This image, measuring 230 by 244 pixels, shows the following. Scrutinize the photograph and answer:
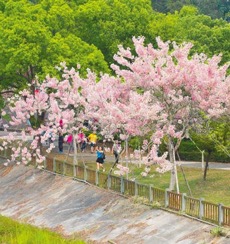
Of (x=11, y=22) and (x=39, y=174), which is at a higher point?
(x=11, y=22)

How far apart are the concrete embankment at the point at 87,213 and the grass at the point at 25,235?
199cm

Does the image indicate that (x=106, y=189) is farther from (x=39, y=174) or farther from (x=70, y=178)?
(x=39, y=174)

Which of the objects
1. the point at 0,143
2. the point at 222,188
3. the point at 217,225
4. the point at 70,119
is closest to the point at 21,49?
the point at 70,119

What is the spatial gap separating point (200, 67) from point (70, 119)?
32.0 ft

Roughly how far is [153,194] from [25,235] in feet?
22.6

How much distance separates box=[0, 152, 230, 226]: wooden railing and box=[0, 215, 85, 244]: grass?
190 inches

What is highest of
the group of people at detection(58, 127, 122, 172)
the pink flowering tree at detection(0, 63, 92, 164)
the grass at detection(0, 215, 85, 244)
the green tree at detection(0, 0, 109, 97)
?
the green tree at detection(0, 0, 109, 97)

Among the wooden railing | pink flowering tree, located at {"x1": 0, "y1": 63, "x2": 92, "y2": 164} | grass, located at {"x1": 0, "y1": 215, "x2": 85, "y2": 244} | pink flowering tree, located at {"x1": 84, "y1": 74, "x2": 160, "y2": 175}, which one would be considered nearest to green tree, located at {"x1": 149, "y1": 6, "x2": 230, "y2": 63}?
pink flowering tree, located at {"x1": 0, "y1": 63, "x2": 92, "y2": 164}

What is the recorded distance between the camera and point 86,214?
38188 millimetres

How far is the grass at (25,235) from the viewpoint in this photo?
3131 cm

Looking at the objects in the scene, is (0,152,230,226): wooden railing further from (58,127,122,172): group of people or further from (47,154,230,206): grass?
(58,127,122,172): group of people

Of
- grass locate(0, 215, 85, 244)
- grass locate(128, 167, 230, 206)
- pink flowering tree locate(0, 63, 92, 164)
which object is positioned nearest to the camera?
grass locate(0, 215, 85, 244)

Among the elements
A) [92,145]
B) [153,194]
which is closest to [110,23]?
[92,145]

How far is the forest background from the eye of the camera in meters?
51.1
